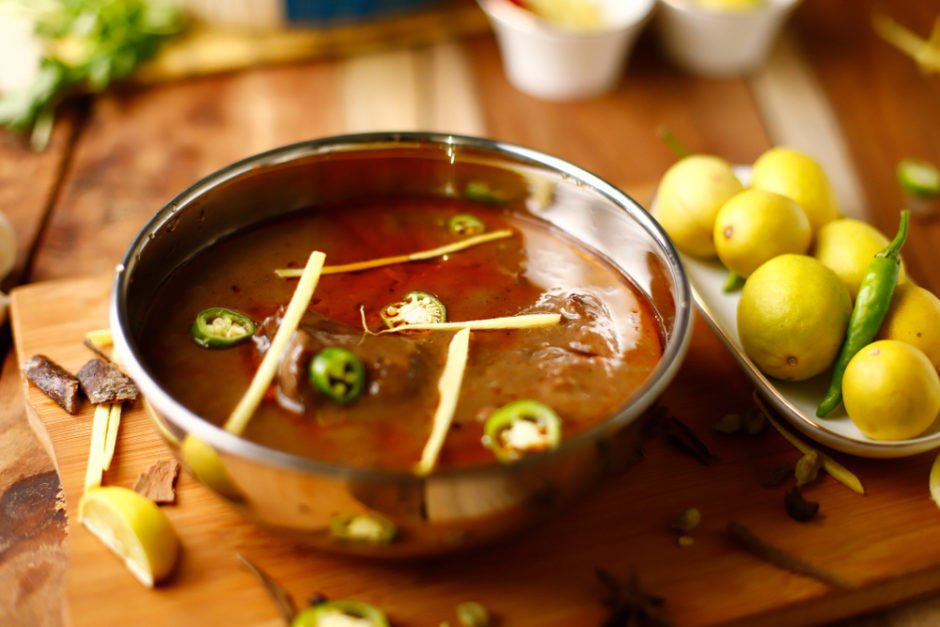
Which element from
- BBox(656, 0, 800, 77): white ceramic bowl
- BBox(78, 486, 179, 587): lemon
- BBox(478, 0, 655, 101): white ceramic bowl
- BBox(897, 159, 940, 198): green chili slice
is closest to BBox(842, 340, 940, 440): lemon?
BBox(897, 159, 940, 198): green chili slice

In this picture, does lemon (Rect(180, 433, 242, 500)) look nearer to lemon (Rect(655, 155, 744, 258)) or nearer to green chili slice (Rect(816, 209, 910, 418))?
green chili slice (Rect(816, 209, 910, 418))

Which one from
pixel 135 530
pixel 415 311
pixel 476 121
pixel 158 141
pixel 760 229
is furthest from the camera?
pixel 476 121

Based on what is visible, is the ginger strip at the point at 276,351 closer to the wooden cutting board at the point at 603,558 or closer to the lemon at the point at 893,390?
the wooden cutting board at the point at 603,558

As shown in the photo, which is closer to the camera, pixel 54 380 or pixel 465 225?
pixel 54 380

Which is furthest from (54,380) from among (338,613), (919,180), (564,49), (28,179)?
(919,180)

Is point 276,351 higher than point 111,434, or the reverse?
point 276,351

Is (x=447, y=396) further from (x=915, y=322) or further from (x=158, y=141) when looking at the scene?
(x=158, y=141)
